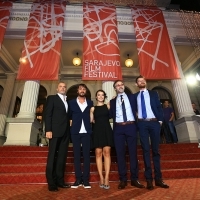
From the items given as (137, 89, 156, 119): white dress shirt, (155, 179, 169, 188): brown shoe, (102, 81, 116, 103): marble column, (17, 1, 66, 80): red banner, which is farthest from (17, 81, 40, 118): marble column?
(155, 179, 169, 188): brown shoe

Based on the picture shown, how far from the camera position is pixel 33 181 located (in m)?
3.28

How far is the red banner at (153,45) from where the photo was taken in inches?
245

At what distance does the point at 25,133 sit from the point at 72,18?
6.09m

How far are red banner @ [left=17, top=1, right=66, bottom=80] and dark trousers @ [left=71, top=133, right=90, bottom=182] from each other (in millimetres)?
3550

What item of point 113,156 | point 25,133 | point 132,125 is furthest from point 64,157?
point 25,133

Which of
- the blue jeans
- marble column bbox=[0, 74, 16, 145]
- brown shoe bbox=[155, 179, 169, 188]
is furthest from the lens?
marble column bbox=[0, 74, 16, 145]

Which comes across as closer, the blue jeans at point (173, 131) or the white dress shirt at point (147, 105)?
the white dress shirt at point (147, 105)

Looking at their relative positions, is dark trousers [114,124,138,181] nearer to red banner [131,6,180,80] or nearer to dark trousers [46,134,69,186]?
dark trousers [46,134,69,186]

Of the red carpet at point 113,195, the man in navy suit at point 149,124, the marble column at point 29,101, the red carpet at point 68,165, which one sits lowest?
the red carpet at point 113,195

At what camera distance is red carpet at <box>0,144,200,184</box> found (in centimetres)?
330

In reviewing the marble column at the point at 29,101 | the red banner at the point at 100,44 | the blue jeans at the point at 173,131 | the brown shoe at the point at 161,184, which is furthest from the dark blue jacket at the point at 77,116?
the blue jeans at the point at 173,131

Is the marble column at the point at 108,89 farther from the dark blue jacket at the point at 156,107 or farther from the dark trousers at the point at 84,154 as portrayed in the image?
the dark trousers at the point at 84,154

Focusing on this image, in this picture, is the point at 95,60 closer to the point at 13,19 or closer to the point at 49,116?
the point at 49,116

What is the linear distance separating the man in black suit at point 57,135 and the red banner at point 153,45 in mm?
4074
